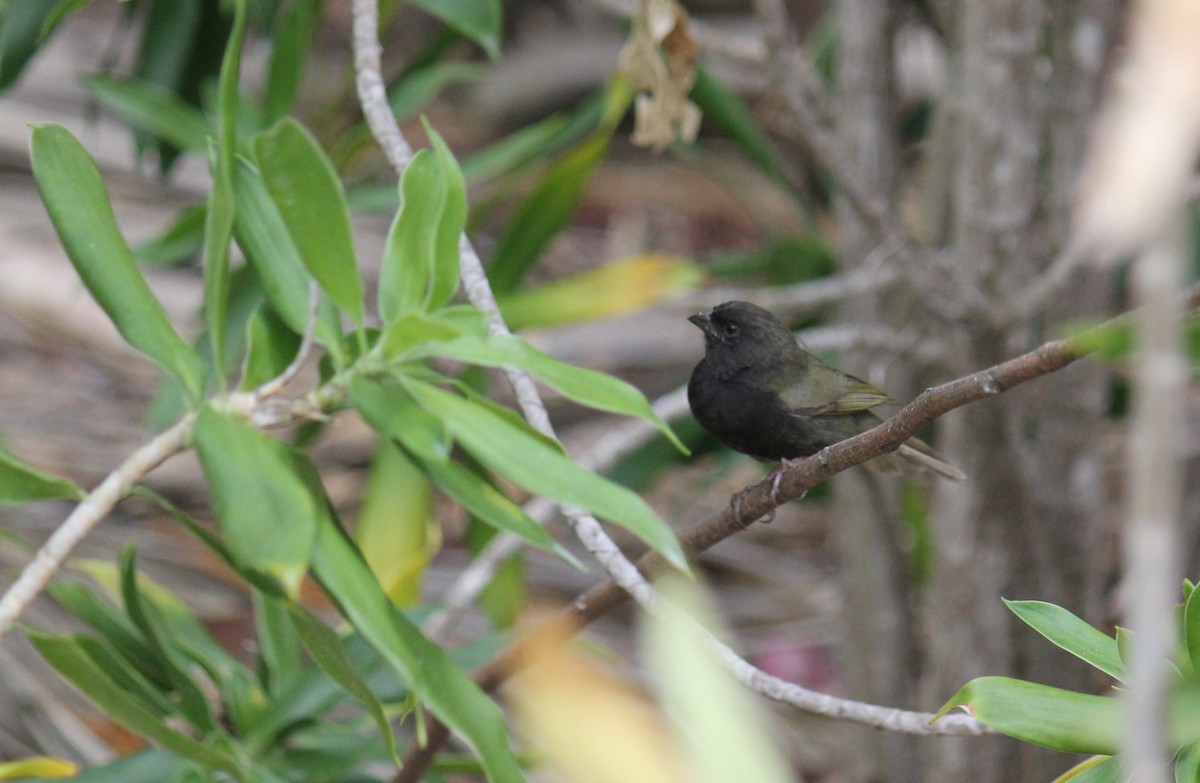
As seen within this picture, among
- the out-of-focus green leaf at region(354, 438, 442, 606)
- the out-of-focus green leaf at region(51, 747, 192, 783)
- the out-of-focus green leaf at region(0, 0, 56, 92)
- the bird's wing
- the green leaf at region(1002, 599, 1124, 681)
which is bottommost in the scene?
the out-of-focus green leaf at region(354, 438, 442, 606)

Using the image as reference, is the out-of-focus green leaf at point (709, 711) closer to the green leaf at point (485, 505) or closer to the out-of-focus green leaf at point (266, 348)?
the green leaf at point (485, 505)


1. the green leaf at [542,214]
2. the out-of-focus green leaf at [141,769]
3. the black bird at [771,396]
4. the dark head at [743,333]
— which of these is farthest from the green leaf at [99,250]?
the green leaf at [542,214]

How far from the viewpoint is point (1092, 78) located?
9.45ft

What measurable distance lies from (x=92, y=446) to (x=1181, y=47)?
433cm

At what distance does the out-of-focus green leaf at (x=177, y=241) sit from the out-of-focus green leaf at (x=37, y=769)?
1410 mm

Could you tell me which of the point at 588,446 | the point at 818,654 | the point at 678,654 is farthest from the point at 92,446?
the point at 678,654

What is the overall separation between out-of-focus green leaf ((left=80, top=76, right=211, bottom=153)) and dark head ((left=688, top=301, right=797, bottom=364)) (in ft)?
4.39

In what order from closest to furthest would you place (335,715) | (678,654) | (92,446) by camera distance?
(678,654)
(335,715)
(92,446)

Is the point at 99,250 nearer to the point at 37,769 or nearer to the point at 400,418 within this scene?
the point at 400,418

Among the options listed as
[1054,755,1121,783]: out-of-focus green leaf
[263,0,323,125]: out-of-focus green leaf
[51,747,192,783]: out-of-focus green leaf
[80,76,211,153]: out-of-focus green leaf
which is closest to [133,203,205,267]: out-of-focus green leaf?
[80,76,211,153]: out-of-focus green leaf

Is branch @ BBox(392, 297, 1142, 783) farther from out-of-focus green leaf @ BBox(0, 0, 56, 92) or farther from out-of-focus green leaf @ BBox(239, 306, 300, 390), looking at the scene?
out-of-focus green leaf @ BBox(0, 0, 56, 92)

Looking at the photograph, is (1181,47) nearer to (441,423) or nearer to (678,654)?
(678,654)

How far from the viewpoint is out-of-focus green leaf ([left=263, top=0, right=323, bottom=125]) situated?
3.13 m

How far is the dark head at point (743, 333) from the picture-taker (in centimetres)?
283
